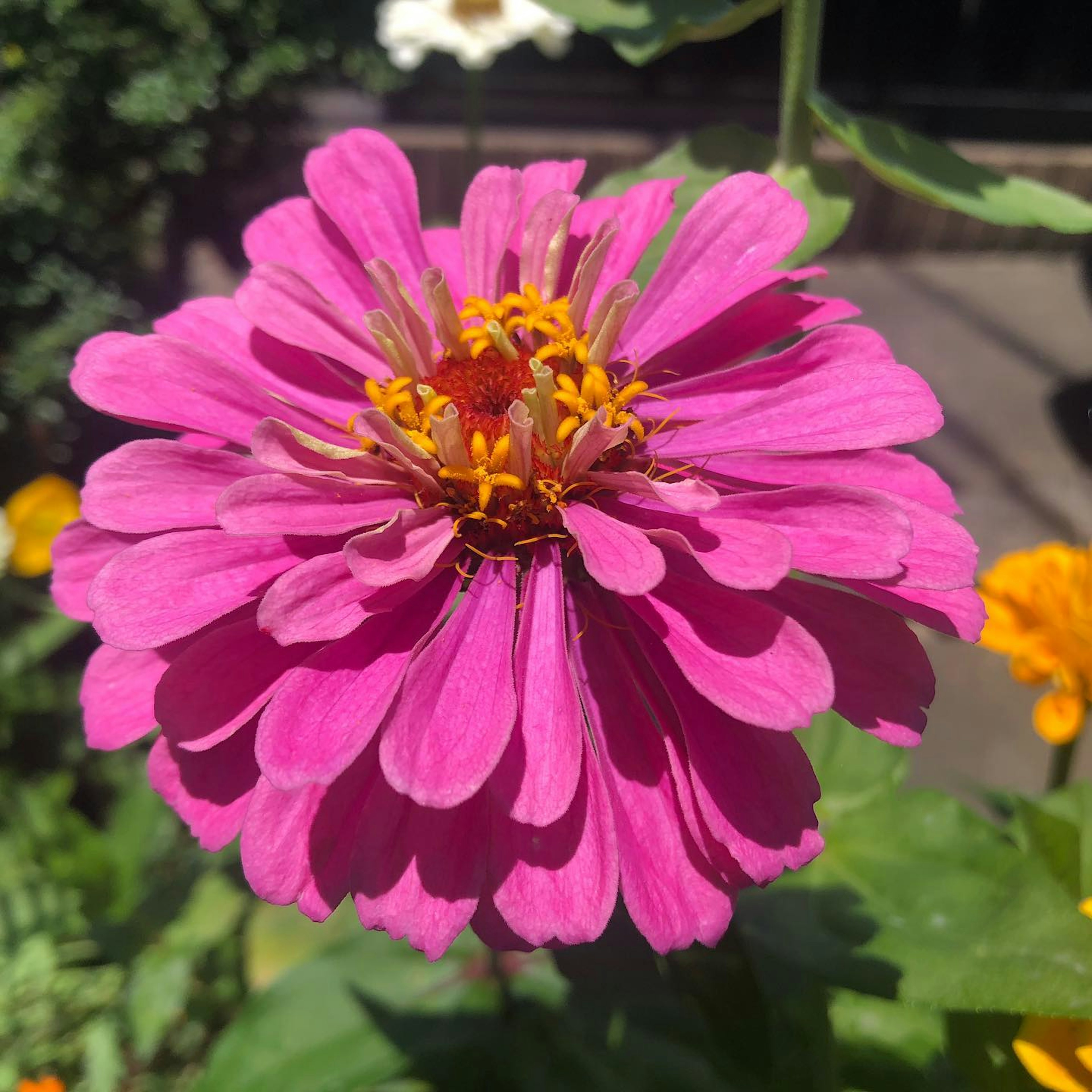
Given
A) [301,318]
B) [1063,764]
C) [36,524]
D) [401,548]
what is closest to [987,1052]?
[1063,764]

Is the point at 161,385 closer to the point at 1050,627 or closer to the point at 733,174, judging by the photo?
the point at 733,174

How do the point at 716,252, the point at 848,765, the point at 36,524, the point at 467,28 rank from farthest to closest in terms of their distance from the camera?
1. the point at 467,28
2. the point at 36,524
3. the point at 848,765
4. the point at 716,252

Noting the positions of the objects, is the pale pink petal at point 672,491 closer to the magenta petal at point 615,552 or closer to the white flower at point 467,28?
the magenta petal at point 615,552

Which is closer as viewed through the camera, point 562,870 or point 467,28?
point 562,870

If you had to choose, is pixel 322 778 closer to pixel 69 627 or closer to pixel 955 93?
pixel 69 627

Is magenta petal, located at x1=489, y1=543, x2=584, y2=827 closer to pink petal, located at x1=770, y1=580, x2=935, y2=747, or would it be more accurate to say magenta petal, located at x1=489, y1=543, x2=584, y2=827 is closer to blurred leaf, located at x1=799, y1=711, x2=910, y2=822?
pink petal, located at x1=770, y1=580, x2=935, y2=747

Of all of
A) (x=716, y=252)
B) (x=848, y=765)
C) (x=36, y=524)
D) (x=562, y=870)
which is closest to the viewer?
(x=562, y=870)

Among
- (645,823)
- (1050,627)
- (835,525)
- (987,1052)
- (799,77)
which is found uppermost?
(799,77)

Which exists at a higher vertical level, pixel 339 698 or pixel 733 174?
pixel 733 174
